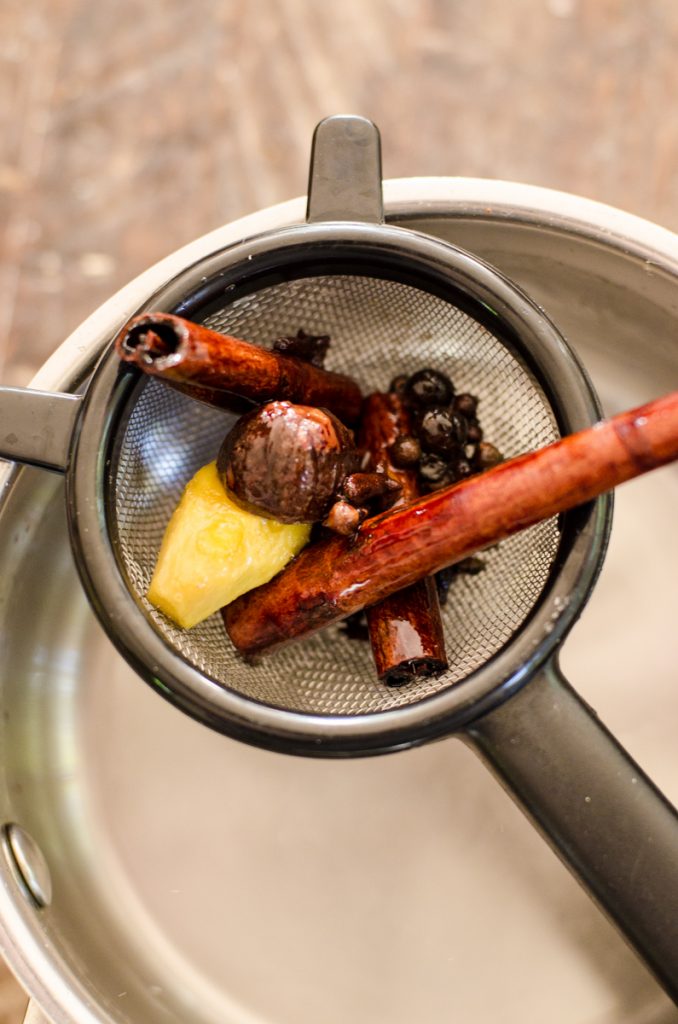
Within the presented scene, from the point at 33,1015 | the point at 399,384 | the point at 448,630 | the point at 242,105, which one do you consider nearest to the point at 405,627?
the point at 448,630

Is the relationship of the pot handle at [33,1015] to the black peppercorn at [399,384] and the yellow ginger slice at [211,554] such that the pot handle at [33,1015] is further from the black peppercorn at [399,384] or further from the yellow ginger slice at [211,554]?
the black peppercorn at [399,384]

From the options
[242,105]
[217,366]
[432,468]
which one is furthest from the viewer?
[242,105]

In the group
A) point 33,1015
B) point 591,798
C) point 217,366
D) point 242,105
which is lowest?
point 33,1015

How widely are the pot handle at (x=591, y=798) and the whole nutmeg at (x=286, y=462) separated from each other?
16 cm

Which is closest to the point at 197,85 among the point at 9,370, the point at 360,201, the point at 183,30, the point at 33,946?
the point at 183,30

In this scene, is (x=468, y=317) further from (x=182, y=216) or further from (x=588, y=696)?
(x=182, y=216)

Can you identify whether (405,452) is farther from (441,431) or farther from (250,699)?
(250,699)

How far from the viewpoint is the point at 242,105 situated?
907mm

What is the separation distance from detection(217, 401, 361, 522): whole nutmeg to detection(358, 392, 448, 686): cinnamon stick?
6 centimetres

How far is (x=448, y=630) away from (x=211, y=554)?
18cm

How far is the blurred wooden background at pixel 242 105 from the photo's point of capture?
0.88m

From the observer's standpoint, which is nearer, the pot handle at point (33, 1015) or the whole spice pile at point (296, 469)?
the whole spice pile at point (296, 469)

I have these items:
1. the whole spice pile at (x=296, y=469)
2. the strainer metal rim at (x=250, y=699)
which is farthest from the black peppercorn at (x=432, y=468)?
the strainer metal rim at (x=250, y=699)

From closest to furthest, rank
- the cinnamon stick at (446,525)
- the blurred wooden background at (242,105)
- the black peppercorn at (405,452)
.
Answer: the cinnamon stick at (446,525)
the black peppercorn at (405,452)
the blurred wooden background at (242,105)
